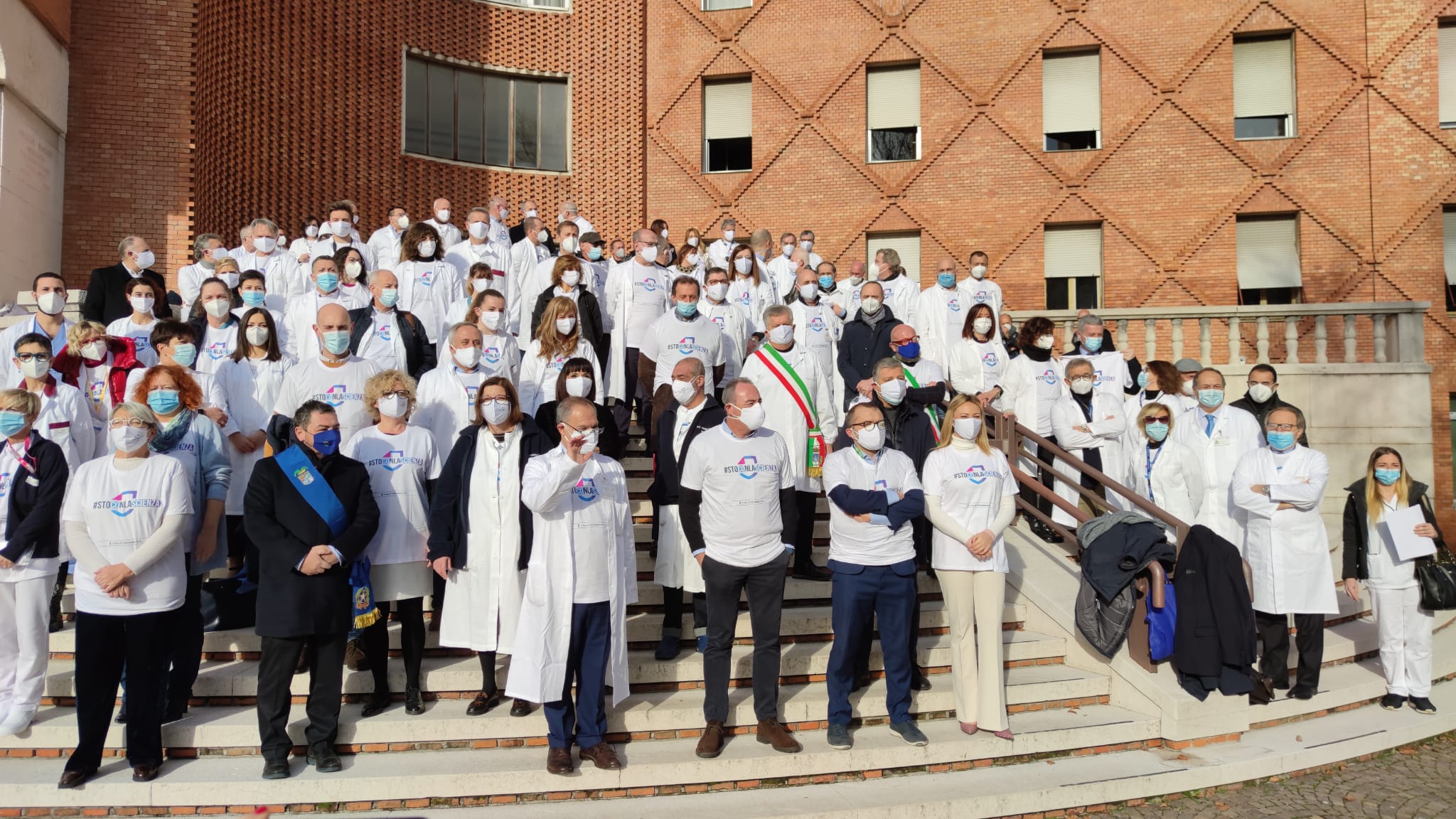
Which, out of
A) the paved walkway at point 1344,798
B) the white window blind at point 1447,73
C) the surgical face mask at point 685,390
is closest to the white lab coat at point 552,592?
the surgical face mask at point 685,390

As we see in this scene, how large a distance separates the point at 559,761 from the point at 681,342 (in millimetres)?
3838

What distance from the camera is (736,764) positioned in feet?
20.0

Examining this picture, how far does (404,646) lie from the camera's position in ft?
21.4

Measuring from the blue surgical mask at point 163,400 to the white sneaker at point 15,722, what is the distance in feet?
6.47

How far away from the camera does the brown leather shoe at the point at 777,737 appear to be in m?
6.21

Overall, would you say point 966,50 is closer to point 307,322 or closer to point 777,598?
point 307,322

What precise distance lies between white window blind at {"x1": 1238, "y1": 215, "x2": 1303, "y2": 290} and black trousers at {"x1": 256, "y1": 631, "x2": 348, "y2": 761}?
19331mm

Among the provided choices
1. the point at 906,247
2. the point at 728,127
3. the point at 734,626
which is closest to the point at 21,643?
the point at 734,626

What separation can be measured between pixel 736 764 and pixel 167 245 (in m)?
14.7

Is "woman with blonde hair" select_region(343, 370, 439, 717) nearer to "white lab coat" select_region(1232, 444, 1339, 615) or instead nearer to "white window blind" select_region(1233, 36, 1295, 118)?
"white lab coat" select_region(1232, 444, 1339, 615)

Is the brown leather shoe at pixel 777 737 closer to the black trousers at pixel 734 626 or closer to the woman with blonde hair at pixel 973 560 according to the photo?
the black trousers at pixel 734 626

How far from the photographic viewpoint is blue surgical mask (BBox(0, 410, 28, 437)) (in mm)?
6250

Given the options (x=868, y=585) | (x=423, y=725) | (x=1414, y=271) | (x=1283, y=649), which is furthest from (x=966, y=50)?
(x=423, y=725)

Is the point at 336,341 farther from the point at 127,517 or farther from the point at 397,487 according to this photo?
the point at 127,517
